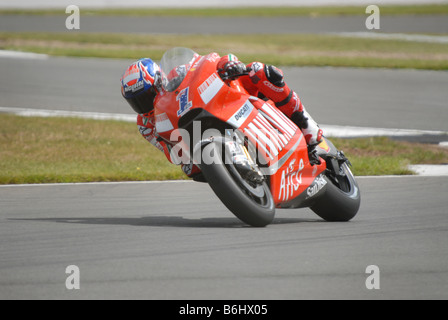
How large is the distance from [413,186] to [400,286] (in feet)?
13.5

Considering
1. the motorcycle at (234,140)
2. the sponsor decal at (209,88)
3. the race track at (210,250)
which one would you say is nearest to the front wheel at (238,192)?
the motorcycle at (234,140)

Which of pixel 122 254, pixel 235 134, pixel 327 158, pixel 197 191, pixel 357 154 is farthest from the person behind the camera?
pixel 357 154

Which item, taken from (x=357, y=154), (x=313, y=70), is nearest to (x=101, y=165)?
(x=357, y=154)

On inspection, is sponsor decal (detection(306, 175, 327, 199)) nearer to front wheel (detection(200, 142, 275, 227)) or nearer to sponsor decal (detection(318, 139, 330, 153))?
sponsor decal (detection(318, 139, 330, 153))

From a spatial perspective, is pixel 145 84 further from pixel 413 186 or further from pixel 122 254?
pixel 413 186

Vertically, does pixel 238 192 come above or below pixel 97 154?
below

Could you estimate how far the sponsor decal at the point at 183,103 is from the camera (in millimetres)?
6246

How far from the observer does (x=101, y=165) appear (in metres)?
10.7

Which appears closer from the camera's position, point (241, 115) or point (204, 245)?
point (204, 245)

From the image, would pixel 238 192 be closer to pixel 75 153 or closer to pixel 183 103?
pixel 183 103

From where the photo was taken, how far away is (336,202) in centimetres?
700

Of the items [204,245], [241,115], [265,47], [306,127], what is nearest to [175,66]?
[241,115]

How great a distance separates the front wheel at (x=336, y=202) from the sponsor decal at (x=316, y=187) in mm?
92

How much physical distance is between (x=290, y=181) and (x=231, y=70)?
3.33 ft
